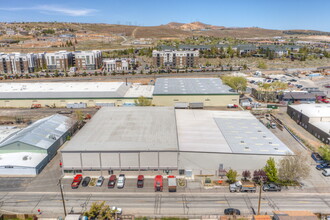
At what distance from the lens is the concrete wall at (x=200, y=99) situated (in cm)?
5984

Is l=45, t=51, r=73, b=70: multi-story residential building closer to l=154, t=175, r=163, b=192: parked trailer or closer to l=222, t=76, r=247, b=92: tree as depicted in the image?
Result: l=222, t=76, r=247, b=92: tree

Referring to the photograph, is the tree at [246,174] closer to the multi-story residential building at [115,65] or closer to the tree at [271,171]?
the tree at [271,171]

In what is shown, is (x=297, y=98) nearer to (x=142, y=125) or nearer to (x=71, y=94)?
(x=142, y=125)

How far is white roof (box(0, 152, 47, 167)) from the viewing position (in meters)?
33.7

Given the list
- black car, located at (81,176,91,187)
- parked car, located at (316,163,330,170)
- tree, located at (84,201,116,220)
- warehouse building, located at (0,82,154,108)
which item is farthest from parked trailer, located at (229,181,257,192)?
warehouse building, located at (0,82,154,108)

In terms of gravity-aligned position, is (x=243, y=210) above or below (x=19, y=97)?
below

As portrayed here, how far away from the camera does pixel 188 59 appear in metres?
118

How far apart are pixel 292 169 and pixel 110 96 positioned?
4448 cm

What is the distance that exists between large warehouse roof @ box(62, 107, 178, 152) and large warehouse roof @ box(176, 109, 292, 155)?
239cm

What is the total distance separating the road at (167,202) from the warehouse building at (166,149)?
416 centimetres

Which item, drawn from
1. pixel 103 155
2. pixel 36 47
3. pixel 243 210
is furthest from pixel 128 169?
pixel 36 47

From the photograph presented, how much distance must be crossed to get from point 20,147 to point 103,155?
43.6 ft

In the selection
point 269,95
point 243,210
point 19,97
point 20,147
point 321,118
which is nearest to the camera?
point 243,210

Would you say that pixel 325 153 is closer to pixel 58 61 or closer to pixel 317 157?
pixel 317 157
